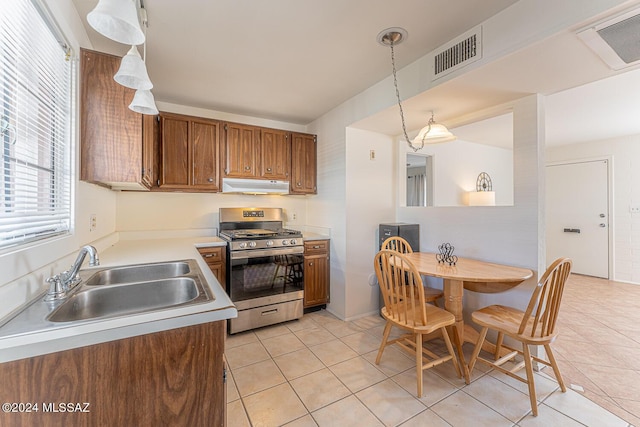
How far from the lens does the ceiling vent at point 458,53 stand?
176cm

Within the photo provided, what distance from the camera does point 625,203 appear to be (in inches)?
170

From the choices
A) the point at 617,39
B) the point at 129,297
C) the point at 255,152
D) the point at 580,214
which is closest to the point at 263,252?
the point at 255,152

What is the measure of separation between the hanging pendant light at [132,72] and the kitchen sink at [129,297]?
96 cm

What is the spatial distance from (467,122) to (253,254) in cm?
260

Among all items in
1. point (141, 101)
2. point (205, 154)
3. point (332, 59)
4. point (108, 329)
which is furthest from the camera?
point (205, 154)

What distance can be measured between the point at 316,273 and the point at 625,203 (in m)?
5.20

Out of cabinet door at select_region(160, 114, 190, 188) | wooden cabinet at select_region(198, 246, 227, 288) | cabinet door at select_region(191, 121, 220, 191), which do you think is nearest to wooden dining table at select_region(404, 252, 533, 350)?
wooden cabinet at select_region(198, 246, 227, 288)

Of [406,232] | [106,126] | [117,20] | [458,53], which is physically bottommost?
[406,232]

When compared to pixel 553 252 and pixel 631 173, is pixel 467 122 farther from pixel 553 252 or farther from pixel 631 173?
pixel 553 252

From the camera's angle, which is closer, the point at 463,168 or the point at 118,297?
the point at 118,297

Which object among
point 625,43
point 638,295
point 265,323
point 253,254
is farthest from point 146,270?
point 638,295

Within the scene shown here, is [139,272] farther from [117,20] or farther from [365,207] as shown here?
[365,207]

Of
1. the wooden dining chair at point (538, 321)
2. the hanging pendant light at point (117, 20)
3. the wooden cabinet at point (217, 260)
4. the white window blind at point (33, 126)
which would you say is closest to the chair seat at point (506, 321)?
the wooden dining chair at point (538, 321)

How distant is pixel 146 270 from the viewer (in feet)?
5.52
